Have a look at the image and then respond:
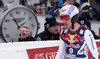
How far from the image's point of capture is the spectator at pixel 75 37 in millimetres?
4329

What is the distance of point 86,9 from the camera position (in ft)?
34.4

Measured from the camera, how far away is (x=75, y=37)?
443 cm

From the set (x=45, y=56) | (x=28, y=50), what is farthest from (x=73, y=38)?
(x=45, y=56)

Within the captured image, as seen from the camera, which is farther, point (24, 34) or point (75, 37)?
point (24, 34)

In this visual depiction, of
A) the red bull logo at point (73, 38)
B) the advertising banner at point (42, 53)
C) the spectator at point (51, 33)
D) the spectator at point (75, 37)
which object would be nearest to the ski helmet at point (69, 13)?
the spectator at point (75, 37)

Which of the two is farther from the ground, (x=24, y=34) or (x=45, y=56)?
(x=24, y=34)

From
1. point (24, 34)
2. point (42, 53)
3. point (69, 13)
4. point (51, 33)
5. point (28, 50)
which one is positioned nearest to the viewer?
point (69, 13)

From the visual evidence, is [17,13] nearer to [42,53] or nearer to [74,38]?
[42,53]

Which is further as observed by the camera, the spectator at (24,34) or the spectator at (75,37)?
the spectator at (24,34)

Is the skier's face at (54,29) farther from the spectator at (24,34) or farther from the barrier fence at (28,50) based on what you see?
the barrier fence at (28,50)

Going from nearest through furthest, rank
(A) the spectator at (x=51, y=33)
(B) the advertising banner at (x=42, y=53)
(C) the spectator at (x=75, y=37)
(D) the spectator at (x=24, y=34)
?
(C) the spectator at (x=75, y=37), (B) the advertising banner at (x=42, y=53), (D) the spectator at (x=24, y=34), (A) the spectator at (x=51, y=33)

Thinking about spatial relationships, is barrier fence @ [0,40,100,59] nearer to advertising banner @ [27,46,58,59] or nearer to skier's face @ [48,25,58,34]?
advertising banner @ [27,46,58,59]

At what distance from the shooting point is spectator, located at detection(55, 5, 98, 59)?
170 inches

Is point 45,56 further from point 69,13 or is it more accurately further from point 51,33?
point 69,13
